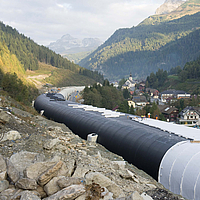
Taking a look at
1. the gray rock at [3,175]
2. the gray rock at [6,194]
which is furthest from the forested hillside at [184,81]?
the gray rock at [6,194]

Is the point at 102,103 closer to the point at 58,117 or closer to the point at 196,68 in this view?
the point at 58,117

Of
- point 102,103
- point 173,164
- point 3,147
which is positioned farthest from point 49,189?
point 102,103

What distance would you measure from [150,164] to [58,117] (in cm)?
2102

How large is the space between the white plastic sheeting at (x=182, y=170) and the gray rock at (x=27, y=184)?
11.2 m

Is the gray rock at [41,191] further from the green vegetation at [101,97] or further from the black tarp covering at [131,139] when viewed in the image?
the green vegetation at [101,97]

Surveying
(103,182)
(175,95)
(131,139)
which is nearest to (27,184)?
(103,182)

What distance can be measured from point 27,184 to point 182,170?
11849 mm

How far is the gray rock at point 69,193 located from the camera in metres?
9.03

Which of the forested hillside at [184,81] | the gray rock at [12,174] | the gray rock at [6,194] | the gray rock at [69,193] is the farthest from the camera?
the forested hillside at [184,81]

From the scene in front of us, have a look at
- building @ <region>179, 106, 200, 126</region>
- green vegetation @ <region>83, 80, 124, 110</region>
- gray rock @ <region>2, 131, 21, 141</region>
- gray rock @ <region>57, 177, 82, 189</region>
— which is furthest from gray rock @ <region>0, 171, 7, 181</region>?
building @ <region>179, 106, 200, 126</region>

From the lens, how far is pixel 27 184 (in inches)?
378

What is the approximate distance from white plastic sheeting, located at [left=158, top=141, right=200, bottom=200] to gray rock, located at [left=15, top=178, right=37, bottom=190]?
11.2m

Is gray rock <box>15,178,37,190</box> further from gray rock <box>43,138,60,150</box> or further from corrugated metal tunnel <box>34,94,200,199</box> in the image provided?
corrugated metal tunnel <box>34,94,200,199</box>

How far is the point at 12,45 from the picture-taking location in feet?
615
